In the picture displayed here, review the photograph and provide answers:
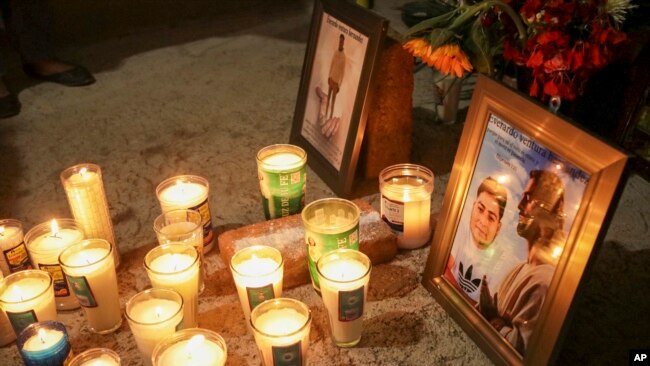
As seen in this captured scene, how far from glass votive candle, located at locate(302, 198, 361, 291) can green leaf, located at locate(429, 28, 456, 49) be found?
419 mm

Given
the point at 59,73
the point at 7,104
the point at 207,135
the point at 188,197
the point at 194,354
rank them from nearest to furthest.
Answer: the point at 194,354, the point at 188,197, the point at 207,135, the point at 7,104, the point at 59,73

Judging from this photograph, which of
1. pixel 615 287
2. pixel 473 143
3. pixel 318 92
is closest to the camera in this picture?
pixel 473 143

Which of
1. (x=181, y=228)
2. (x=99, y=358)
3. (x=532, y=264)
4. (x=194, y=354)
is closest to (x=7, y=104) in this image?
(x=181, y=228)

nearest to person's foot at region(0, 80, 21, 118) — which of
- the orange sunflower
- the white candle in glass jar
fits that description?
the white candle in glass jar

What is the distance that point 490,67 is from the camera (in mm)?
1363

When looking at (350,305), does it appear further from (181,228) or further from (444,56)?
(444,56)

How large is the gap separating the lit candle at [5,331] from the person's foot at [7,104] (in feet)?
4.52

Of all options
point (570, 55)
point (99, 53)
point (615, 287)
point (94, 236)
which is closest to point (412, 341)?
point (615, 287)

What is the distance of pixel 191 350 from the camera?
3.73ft

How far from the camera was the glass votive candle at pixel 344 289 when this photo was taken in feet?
3.97

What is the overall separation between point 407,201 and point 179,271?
609 millimetres

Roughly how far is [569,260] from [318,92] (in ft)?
3.56

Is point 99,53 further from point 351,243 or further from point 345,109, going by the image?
point 351,243

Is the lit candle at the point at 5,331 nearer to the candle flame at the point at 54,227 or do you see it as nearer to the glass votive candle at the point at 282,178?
the candle flame at the point at 54,227
